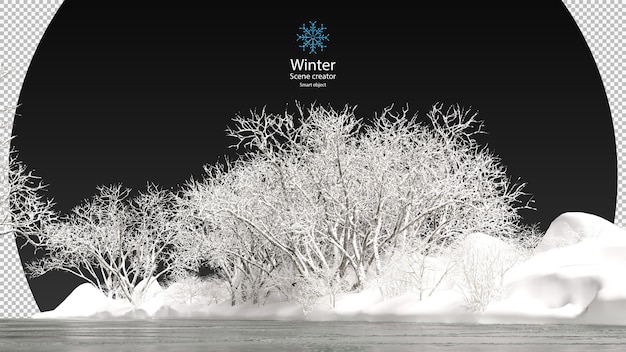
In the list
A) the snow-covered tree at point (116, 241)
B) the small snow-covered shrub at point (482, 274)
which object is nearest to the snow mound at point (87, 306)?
the snow-covered tree at point (116, 241)

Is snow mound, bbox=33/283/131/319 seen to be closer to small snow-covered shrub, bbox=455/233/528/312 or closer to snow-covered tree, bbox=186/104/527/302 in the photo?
snow-covered tree, bbox=186/104/527/302

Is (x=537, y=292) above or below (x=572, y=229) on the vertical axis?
below

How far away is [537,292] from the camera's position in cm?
2181

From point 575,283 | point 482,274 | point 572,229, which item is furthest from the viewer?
point 572,229

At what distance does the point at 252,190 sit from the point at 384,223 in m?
4.92

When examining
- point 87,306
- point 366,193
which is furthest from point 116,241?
point 366,193

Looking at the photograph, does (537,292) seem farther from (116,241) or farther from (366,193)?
(116,241)

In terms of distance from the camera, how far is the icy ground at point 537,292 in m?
20.2

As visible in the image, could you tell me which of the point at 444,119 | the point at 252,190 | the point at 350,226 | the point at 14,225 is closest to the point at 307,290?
the point at 350,226

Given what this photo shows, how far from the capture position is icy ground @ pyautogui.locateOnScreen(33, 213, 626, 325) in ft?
66.2

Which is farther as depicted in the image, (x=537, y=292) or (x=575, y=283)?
(x=537, y=292)

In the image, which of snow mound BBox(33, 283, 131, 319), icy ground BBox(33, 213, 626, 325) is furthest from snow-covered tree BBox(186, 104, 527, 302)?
snow mound BBox(33, 283, 131, 319)

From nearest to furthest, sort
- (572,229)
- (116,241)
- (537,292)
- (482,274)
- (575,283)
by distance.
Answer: (575,283)
(537,292)
(482,274)
(572,229)
(116,241)

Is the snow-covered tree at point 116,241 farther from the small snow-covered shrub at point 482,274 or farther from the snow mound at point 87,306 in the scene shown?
the small snow-covered shrub at point 482,274
